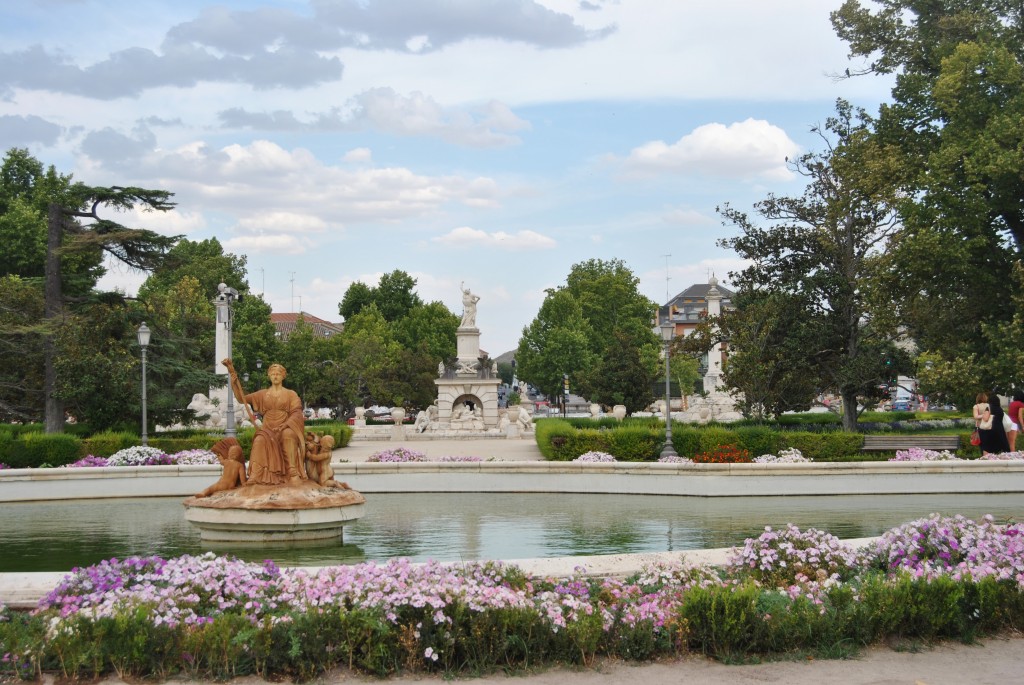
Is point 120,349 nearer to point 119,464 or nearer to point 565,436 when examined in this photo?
point 119,464

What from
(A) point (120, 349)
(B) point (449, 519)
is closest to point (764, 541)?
(B) point (449, 519)

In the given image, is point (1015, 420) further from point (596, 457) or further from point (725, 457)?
point (596, 457)

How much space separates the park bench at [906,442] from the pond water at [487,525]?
476 cm

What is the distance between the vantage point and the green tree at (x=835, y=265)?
3103 centimetres

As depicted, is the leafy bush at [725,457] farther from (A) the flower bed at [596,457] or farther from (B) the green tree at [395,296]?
(B) the green tree at [395,296]

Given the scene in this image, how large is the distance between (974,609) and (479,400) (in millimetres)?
37433

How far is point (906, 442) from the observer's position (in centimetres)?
2392

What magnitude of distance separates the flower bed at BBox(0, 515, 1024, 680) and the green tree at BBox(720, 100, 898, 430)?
23.3 meters

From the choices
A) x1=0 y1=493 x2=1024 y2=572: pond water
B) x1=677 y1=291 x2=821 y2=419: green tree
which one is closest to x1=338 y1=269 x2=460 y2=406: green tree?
x1=677 y1=291 x2=821 y2=419: green tree

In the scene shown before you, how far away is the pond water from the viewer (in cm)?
1277

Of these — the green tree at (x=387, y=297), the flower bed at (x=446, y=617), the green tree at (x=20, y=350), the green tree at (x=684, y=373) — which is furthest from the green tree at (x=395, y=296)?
the flower bed at (x=446, y=617)

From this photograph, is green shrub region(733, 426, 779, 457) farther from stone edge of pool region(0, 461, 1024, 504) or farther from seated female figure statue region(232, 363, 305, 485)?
seated female figure statue region(232, 363, 305, 485)

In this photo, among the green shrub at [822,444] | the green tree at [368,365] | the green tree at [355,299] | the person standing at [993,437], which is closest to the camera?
the person standing at [993,437]

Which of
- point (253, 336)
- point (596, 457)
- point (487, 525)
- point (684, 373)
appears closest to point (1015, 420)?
point (596, 457)
